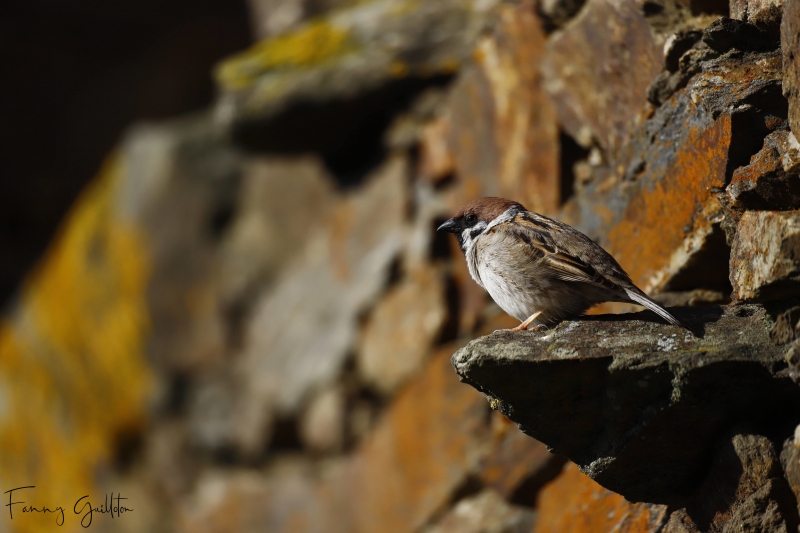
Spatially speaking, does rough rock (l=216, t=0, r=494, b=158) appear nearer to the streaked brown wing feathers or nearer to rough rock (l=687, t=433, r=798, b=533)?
the streaked brown wing feathers

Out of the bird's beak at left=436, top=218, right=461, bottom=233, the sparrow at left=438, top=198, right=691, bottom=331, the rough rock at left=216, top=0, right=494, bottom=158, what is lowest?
the sparrow at left=438, top=198, right=691, bottom=331

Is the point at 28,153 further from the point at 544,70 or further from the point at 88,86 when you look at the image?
the point at 544,70

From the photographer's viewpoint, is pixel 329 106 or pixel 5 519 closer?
pixel 329 106

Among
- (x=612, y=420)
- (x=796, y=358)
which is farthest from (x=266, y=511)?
(x=796, y=358)

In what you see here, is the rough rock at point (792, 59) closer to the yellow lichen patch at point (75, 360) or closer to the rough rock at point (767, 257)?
the rough rock at point (767, 257)
